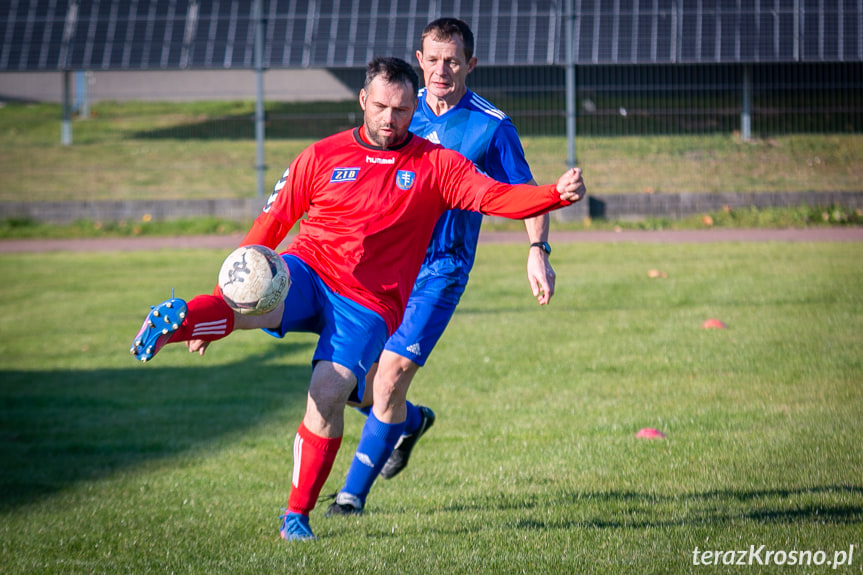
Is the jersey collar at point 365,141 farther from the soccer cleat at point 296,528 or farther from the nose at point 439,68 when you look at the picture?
the soccer cleat at point 296,528

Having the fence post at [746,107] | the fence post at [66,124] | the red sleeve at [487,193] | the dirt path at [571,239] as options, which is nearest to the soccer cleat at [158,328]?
the red sleeve at [487,193]

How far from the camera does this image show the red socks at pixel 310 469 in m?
4.11

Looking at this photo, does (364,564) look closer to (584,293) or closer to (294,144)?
(584,293)

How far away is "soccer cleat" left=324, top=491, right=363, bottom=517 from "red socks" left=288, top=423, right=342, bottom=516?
49 centimetres

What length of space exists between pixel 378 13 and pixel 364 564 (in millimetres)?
13218

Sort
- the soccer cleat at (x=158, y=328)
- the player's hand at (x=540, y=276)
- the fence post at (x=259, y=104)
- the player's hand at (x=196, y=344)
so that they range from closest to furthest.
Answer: the soccer cleat at (x=158, y=328)
the player's hand at (x=196, y=344)
the player's hand at (x=540, y=276)
the fence post at (x=259, y=104)

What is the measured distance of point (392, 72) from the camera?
3.99m

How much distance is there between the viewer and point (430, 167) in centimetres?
414

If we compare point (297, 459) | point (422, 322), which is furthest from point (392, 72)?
point (297, 459)

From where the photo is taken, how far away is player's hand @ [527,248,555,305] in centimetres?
422

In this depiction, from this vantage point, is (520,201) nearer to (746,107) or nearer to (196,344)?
(196,344)

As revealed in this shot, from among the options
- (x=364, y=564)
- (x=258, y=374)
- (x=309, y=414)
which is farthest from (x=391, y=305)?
(x=258, y=374)

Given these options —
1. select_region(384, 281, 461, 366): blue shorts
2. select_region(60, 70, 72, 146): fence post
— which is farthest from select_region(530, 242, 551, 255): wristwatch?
select_region(60, 70, 72, 146): fence post

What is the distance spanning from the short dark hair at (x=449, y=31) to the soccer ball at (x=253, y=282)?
1.60 metres
